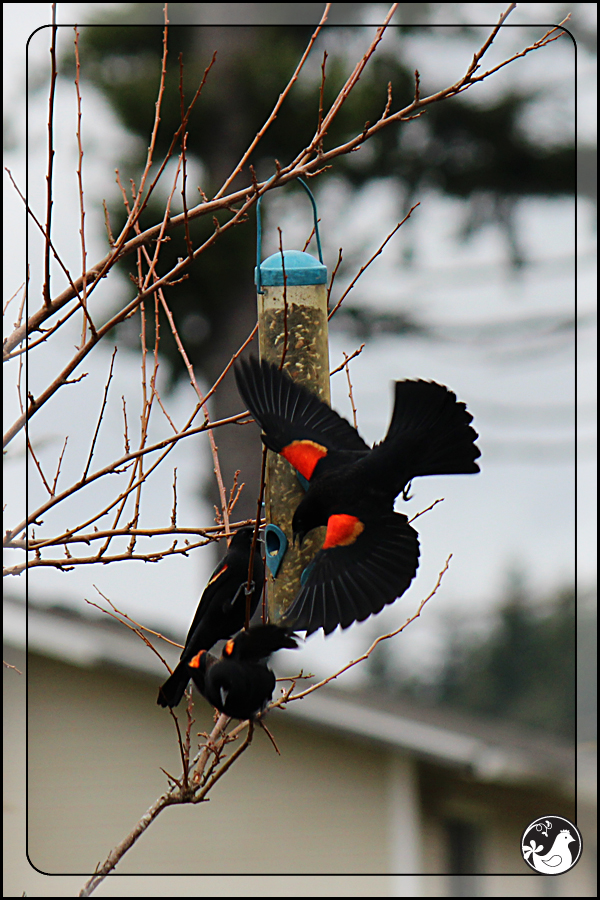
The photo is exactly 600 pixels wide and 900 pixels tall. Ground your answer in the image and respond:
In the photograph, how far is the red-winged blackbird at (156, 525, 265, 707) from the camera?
188 cm

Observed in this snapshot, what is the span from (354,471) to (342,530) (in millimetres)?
136

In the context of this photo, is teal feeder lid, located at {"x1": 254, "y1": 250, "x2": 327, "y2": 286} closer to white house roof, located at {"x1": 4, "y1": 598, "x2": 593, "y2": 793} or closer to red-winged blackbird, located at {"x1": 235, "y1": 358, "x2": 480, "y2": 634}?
red-winged blackbird, located at {"x1": 235, "y1": 358, "x2": 480, "y2": 634}

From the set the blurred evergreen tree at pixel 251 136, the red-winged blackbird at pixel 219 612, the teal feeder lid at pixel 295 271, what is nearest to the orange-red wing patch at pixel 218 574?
the red-winged blackbird at pixel 219 612

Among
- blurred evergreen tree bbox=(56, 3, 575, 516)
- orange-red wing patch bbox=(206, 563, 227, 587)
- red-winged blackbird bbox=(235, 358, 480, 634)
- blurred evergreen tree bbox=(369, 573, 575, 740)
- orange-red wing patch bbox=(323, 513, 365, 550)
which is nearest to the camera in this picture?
red-winged blackbird bbox=(235, 358, 480, 634)

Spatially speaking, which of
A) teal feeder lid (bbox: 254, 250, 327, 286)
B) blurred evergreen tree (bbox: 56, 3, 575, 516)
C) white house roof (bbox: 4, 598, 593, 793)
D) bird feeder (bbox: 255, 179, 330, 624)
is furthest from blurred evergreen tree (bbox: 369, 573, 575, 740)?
teal feeder lid (bbox: 254, 250, 327, 286)

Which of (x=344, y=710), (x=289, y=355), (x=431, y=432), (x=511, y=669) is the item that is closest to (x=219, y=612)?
(x=431, y=432)

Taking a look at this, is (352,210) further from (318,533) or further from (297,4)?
(318,533)

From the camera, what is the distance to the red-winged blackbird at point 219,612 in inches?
74.2

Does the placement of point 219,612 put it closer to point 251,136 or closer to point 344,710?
point 344,710

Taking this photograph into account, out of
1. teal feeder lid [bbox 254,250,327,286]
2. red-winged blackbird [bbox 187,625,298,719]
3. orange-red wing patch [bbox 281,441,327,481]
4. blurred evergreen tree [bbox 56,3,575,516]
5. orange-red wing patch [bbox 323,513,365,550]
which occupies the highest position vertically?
blurred evergreen tree [bbox 56,3,575,516]

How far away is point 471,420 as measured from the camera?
1.85 m

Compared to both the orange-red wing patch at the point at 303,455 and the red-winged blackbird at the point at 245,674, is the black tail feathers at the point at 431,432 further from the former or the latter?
the red-winged blackbird at the point at 245,674

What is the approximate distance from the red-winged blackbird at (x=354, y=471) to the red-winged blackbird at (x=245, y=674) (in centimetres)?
6

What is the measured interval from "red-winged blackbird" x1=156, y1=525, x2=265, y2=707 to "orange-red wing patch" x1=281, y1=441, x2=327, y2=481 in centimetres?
21
